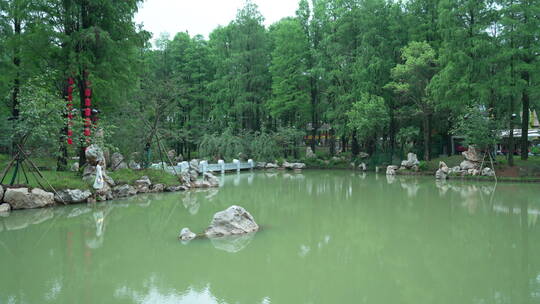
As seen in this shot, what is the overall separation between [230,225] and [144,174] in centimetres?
808

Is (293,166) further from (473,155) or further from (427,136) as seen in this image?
(473,155)

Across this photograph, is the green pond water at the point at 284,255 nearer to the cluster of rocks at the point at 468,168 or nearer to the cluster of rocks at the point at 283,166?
the cluster of rocks at the point at 468,168

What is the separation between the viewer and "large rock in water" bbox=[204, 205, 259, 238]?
7273 millimetres

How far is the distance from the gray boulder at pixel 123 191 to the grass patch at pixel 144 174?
0.81 ft

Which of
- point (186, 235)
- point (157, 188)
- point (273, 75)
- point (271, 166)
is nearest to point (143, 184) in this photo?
point (157, 188)

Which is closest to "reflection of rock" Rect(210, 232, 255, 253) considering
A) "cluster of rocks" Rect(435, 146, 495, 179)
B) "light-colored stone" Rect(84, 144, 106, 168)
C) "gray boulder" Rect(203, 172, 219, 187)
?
"light-colored stone" Rect(84, 144, 106, 168)

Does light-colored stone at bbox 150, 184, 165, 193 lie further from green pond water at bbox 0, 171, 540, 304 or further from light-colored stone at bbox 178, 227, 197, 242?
light-colored stone at bbox 178, 227, 197, 242

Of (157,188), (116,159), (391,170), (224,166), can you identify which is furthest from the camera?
(224,166)

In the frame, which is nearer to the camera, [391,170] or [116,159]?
[116,159]

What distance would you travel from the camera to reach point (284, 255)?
612cm

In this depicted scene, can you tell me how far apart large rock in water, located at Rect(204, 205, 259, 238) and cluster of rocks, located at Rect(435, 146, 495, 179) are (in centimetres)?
1371

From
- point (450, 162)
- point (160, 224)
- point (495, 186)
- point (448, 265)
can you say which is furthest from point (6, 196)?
point (450, 162)

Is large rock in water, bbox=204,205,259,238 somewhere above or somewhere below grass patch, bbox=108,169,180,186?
below

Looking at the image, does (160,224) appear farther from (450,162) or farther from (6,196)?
(450,162)
